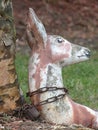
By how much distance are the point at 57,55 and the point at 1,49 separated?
0.47 metres

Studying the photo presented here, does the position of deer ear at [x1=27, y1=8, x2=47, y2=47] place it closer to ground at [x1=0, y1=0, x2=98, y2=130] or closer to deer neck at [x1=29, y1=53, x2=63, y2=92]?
deer neck at [x1=29, y1=53, x2=63, y2=92]

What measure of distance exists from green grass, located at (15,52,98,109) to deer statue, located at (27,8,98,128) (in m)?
1.54

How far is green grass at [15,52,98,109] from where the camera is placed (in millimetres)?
6762

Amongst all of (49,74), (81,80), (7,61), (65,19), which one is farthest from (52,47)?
(65,19)

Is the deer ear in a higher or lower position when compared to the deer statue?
higher

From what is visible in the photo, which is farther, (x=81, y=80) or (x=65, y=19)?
(x=65, y=19)

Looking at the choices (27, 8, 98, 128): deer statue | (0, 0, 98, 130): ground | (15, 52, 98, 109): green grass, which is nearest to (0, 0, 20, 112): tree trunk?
(27, 8, 98, 128): deer statue

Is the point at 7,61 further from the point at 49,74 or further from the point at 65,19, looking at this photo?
the point at 65,19

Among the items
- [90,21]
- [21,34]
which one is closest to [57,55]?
[21,34]

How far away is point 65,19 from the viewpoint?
41.8 ft

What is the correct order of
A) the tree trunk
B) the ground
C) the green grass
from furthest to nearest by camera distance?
the ground → the green grass → the tree trunk

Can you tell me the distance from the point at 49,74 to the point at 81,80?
9.62 feet

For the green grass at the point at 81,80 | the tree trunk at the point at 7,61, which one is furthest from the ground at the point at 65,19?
the tree trunk at the point at 7,61

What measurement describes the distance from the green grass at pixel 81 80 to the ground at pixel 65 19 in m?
1.74
